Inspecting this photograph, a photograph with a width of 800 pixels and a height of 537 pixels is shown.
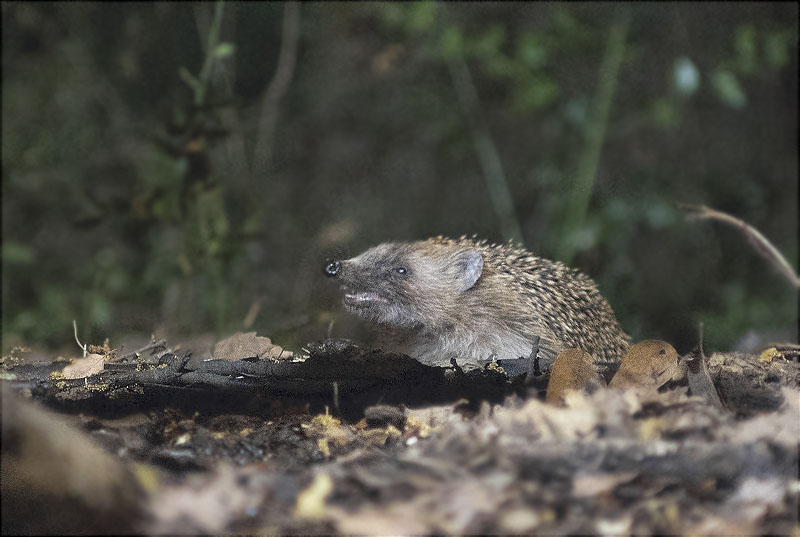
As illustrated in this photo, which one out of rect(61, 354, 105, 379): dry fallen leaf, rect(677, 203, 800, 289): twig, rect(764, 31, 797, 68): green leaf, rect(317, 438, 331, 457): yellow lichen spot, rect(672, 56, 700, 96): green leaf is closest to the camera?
rect(317, 438, 331, 457): yellow lichen spot

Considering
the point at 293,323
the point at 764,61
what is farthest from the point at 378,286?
the point at 764,61

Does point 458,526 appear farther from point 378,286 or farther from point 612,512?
point 378,286

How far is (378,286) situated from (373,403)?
120cm

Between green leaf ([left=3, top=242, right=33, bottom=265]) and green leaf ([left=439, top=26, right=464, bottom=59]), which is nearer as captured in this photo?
green leaf ([left=3, top=242, right=33, bottom=265])

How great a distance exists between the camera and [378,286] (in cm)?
333

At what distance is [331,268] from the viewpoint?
3.26m

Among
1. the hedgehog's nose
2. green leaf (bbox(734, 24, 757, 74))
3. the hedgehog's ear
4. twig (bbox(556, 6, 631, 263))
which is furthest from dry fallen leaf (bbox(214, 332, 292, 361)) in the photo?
green leaf (bbox(734, 24, 757, 74))

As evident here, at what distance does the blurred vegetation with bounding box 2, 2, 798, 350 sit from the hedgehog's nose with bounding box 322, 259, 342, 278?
6.41 ft

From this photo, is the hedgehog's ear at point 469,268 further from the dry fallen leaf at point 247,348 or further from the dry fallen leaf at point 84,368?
the dry fallen leaf at point 84,368

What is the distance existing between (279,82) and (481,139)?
1.70 m

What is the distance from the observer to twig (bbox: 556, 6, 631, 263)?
5.57 metres

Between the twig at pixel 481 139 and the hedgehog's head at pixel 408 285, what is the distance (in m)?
2.62

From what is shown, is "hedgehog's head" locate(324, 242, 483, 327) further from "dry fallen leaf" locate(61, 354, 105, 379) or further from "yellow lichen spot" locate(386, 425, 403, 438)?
"yellow lichen spot" locate(386, 425, 403, 438)

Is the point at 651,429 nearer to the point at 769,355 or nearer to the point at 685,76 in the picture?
the point at 769,355
